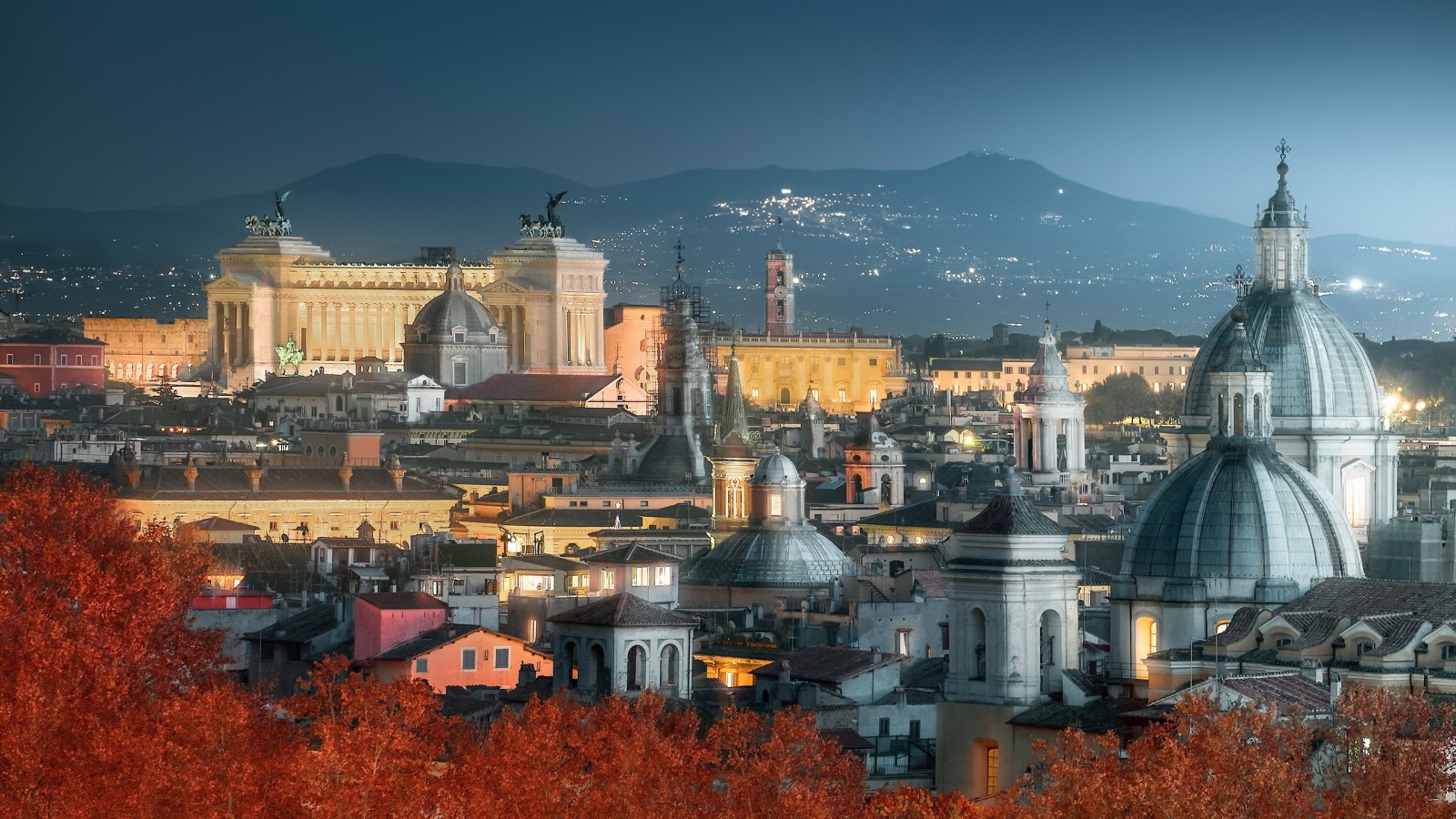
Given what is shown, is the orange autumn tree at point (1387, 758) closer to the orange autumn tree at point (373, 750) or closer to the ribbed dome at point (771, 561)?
the orange autumn tree at point (373, 750)

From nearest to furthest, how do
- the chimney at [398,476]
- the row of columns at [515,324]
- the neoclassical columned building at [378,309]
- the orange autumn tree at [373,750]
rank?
the orange autumn tree at [373,750] → the chimney at [398,476] → the row of columns at [515,324] → the neoclassical columned building at [378,309]

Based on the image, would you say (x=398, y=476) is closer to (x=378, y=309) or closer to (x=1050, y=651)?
(x=1050, y=651)

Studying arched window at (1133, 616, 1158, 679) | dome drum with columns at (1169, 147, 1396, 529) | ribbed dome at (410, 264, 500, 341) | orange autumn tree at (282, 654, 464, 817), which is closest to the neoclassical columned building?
ribbed dome at (410, 264, 500, 341)

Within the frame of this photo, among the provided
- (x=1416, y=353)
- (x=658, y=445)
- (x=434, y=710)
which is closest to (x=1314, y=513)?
(x=434, y=710)

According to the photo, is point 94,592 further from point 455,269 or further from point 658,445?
point 455,269

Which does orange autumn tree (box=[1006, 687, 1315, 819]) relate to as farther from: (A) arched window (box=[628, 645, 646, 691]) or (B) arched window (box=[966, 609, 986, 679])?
(A) arched window (box=[628, 645, 646, 691])

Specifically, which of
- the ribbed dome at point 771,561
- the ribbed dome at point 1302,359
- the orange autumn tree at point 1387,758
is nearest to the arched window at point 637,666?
the orange autumn tree at point 1387,758
